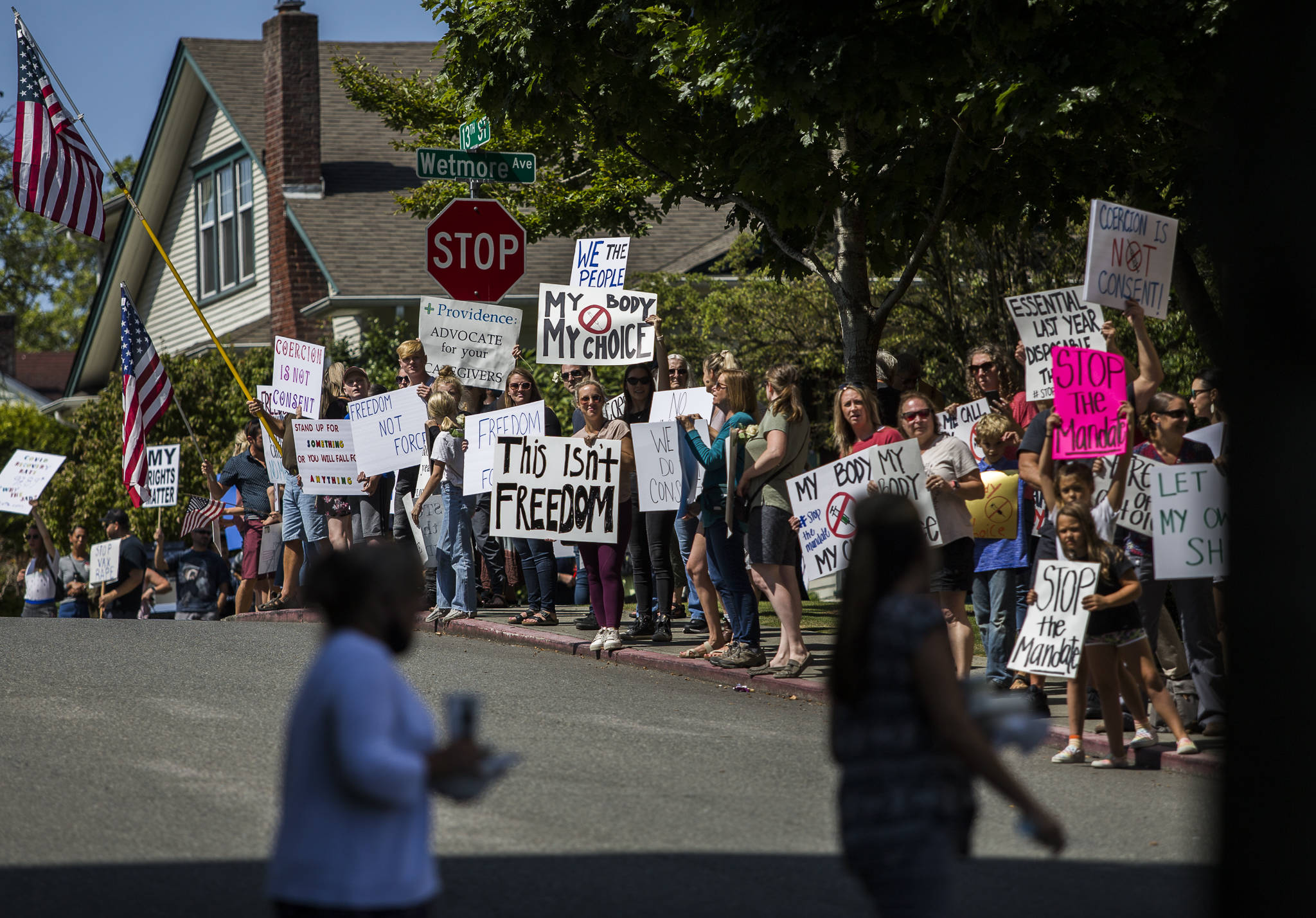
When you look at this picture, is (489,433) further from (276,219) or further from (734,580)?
(276,219)

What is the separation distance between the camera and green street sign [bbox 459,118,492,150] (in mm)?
13828

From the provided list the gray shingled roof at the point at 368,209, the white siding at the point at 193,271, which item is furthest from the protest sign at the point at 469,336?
the white siding at the point at 193,271

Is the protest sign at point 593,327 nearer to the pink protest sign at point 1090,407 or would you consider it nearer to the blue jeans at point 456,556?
the blue jeans at point 456,556

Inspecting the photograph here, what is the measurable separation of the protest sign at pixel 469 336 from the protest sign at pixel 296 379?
2.18 meters

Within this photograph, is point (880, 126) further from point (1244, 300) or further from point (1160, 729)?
point (1244, 300)

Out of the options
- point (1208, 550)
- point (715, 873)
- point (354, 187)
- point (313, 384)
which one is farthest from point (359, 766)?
point (354, 187)

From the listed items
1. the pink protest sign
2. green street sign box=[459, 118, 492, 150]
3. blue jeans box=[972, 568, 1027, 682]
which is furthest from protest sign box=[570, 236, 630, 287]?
the pink protest sign

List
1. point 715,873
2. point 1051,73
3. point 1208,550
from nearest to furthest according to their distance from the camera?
point 715,873
point 1208,550
point 1051,73

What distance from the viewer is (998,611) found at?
985cm

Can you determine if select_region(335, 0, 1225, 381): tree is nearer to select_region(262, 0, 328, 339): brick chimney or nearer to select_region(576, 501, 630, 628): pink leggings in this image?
select_region(576, 501, 630, 628): pink leggings

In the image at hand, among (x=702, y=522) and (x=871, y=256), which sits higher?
(x=871, y=256)

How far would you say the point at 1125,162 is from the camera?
13742 mm

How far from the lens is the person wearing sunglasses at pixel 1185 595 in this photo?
851 centimetres

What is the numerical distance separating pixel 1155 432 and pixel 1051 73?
271 cm
